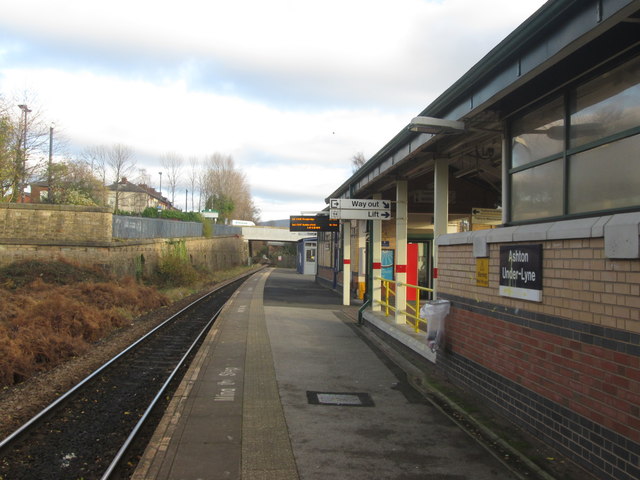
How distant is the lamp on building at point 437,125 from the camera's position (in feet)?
23.3

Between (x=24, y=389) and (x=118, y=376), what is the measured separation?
1.42 meters

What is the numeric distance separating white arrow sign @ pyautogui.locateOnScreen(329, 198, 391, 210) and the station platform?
4.11 metres

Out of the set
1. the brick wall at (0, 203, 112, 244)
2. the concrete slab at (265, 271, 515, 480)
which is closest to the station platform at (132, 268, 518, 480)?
the concrete slab at (265, 271, 515, 480)

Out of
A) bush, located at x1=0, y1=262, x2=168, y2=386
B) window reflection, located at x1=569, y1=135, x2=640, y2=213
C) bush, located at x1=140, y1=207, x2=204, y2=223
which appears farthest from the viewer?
bush, located at x1=140, y1=207, x2=204, y2=223

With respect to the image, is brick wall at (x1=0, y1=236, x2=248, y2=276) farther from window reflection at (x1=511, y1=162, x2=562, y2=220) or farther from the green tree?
the green tree

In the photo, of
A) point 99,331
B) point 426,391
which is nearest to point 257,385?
point 426,391

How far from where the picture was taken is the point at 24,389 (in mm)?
8133

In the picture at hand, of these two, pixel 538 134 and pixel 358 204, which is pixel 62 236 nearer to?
pixel 358 204

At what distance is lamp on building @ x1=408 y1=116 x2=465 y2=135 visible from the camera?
7105 mm

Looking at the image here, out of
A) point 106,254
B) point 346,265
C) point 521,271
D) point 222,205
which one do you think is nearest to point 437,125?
point 521,271

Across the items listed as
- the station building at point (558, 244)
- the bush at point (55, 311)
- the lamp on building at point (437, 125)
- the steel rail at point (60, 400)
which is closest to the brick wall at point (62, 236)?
the bush at point (55, 311)

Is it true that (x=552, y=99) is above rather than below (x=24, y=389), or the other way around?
above

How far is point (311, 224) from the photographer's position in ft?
66.1

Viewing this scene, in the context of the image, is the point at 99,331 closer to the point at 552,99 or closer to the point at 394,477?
the point at 394,477
